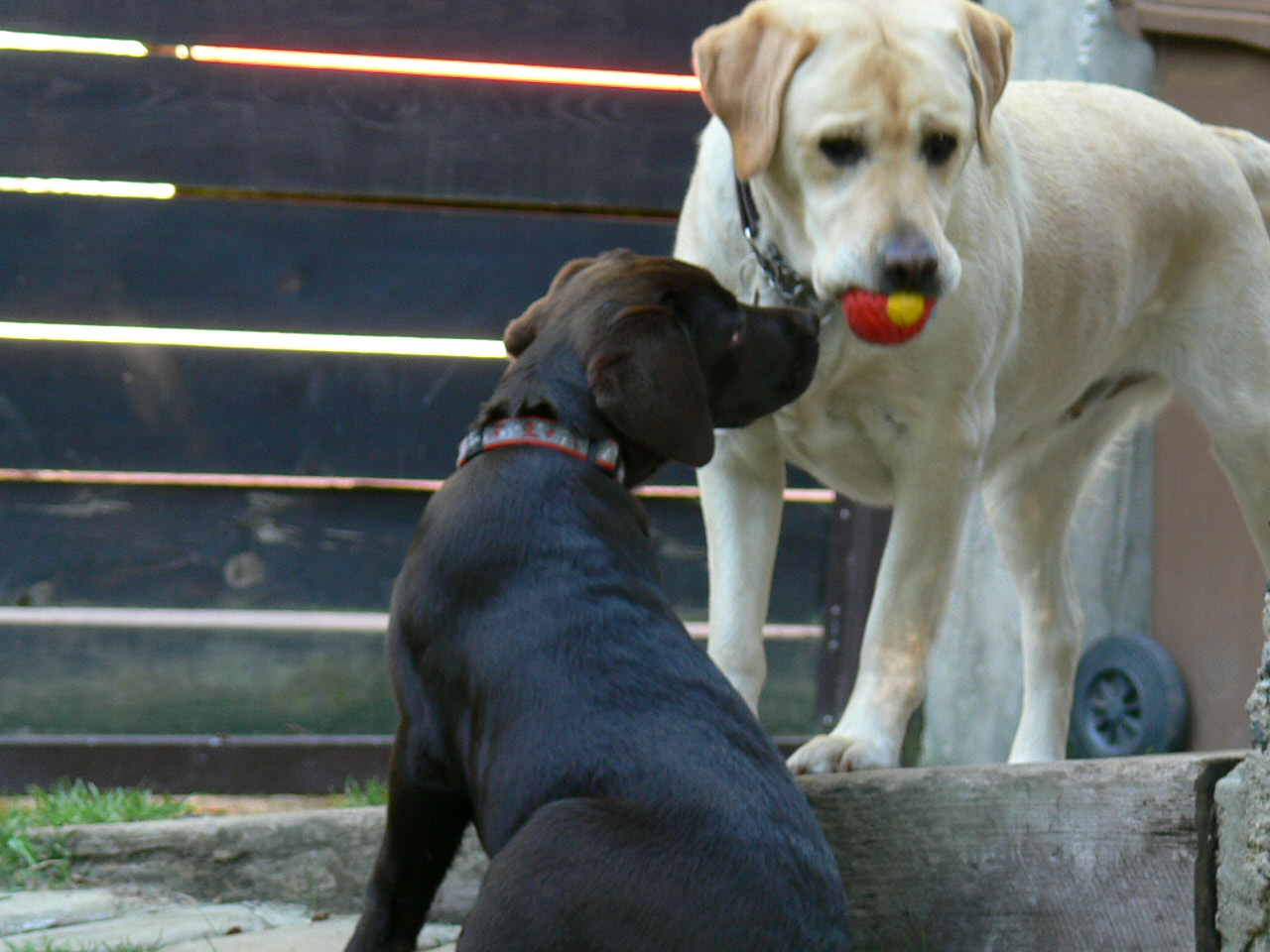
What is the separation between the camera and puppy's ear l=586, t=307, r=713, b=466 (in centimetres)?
233

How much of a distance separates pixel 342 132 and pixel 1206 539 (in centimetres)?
283

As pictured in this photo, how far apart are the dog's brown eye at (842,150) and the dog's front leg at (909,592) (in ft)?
2.12

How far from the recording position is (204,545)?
4.47 m

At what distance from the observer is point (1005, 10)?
4.41 metres

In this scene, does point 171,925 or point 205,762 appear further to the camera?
point 205,762

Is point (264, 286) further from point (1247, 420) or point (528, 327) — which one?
point (1247, 420)

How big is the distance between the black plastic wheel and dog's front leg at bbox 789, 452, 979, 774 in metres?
1.56

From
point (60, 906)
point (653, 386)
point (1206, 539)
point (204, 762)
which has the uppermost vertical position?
point (653, 386)

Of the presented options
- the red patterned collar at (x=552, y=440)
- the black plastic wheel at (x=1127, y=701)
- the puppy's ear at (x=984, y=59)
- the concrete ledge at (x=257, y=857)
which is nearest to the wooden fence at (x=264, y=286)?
the black plastic wheel at (x=1127, y=701)

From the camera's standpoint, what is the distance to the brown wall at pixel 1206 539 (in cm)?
418

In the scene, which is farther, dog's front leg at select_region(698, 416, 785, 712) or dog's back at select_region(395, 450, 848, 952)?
dog's front leg at select_region(698, 416, 785, 712)

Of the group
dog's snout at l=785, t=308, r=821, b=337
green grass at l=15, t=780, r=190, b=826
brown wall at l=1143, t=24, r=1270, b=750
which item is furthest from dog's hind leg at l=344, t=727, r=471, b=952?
brown wall at l=1143, t=24, r=1270, b=750

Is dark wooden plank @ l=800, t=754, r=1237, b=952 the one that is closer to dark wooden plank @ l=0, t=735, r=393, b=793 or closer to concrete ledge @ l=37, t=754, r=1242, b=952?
concrete ledge @ l=37, t=754, r=1242, b=952

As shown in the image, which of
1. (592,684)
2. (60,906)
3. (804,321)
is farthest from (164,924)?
(804,321)
